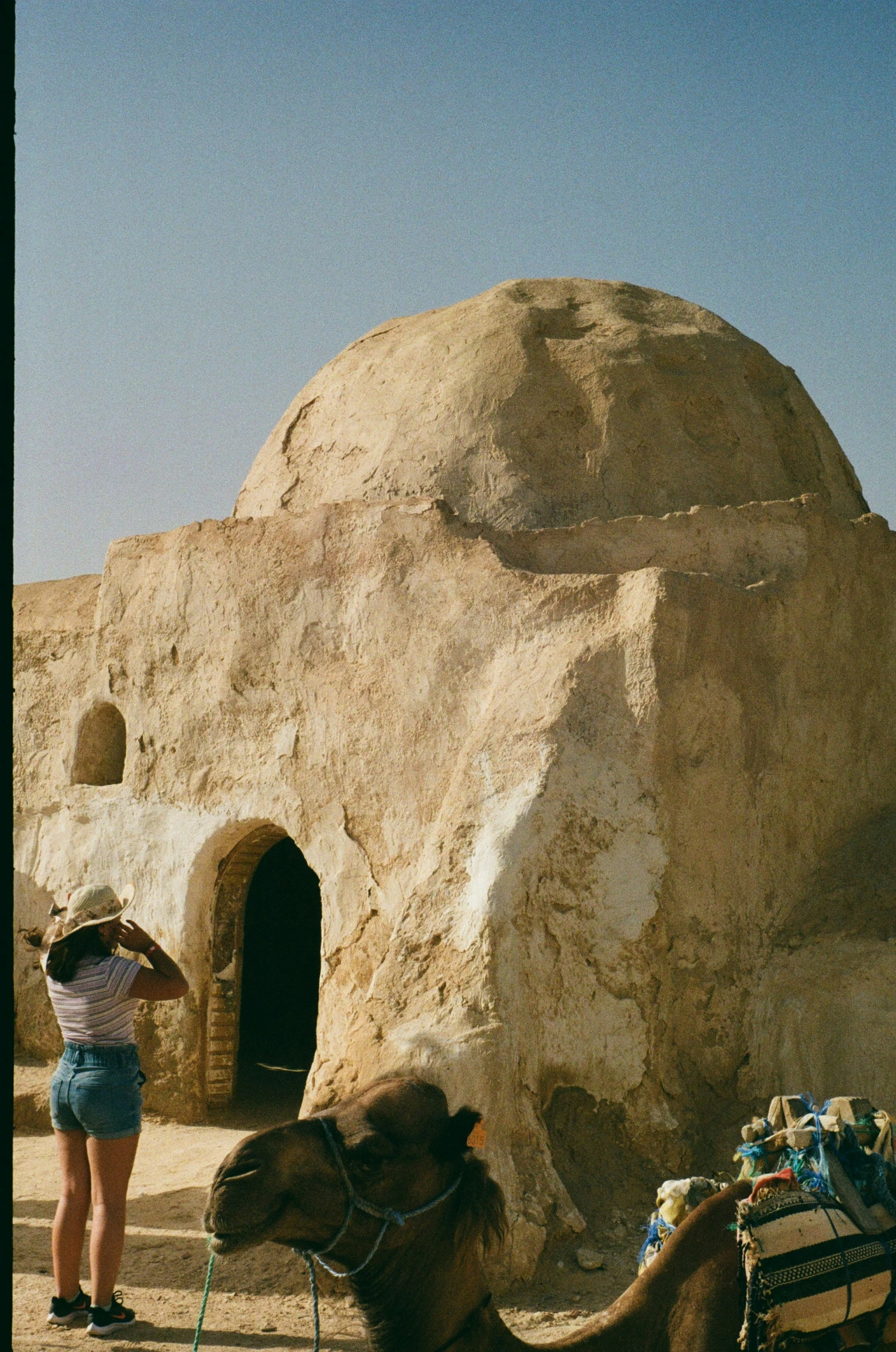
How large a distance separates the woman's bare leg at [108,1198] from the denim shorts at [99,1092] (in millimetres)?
44

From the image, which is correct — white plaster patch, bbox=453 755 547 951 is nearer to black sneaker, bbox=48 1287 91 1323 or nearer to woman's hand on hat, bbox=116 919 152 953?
woman's hand on hat, bbox=116 919 152 953

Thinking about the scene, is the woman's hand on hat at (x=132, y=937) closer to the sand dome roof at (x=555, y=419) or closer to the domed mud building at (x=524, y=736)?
the domed mud building at (x=524, y=736)

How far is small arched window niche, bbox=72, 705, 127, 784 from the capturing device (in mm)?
9281

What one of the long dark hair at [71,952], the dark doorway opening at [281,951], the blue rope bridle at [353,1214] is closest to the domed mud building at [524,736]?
the dark doorway opening at [281,951]

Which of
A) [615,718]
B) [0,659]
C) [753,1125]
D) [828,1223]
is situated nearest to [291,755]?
[615,718]

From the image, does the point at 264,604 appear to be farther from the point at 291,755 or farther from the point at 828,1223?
the point at 828,1223

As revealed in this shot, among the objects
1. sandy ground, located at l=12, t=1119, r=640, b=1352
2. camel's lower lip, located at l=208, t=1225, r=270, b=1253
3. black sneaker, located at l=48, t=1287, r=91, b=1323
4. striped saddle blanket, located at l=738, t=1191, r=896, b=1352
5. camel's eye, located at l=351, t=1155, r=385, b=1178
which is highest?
camel's eye, located at l=351, t=1155, r=385, b=1178

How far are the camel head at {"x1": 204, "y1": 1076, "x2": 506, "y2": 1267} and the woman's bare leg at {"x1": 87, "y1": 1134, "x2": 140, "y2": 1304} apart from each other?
2.24 meters

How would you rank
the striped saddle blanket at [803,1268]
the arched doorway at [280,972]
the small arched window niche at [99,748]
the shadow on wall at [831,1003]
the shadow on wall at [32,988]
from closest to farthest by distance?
the striped saddle blanket at [803,1268] < the shadow on wall at [831,1003] < the shadow on wall at [32,988] < the small arched window niche at [99,748] < the arched doorway at [280,972]

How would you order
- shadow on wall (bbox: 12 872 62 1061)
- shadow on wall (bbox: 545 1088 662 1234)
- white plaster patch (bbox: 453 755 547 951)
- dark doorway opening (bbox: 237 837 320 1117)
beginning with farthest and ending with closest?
dark doorway opening (bbox: 237 837 320 1117) → shadow on wall (bbox: 12 872 62 1061) → white plaster patch (bbox: 453 755 547 951) → shadow on wall (bbox: 545 1088 662 1234)

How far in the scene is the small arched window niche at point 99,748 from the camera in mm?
9281

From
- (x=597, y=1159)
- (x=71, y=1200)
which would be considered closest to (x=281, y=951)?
(x=597, y=1159)

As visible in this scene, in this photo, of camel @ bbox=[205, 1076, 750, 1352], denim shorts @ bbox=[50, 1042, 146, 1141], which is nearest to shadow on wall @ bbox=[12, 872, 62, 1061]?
denim shorts @ bbox=[50, 1042, 146, 1141]

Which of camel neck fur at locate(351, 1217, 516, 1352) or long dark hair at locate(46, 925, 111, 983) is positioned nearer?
camel neck fur at locate(351, 1217, 516, 1352)
